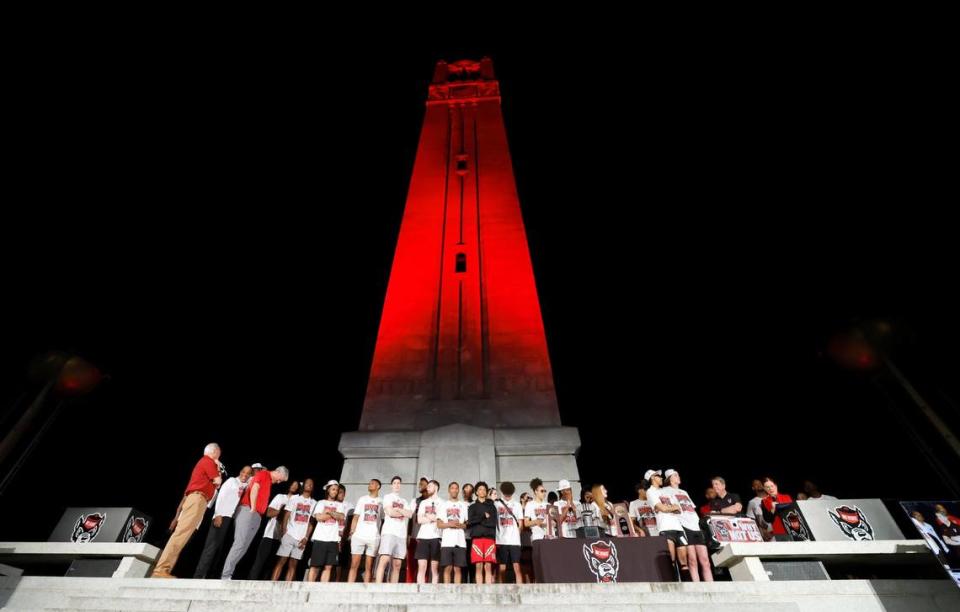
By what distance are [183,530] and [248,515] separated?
75 centimetres

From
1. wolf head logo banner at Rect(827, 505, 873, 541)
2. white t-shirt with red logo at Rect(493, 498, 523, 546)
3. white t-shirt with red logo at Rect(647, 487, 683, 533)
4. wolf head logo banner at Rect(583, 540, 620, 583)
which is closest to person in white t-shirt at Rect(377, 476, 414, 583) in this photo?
white t-shirt with red logo at Rect(493, 498, 523, 546)

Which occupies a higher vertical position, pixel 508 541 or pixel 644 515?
pixel 644 515

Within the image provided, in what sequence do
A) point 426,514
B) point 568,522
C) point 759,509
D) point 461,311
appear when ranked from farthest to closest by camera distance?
1. point 461,311
2. point 759,509
3. point 568,522
4. point 426,514

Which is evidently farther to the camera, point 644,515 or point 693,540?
point 644,515

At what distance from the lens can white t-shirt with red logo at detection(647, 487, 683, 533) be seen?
669 cm

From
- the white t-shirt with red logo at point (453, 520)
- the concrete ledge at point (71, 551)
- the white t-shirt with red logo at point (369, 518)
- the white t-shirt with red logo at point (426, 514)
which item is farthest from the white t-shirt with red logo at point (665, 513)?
the concrete ledge at point (71, 551)

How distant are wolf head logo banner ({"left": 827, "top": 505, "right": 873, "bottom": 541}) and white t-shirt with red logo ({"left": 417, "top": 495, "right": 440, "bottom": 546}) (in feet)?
16.1

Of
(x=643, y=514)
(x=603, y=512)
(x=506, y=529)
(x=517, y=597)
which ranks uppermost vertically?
(x=643, y=514)

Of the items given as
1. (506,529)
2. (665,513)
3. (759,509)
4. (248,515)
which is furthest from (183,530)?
(759,509)

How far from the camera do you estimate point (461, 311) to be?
13.7 metres

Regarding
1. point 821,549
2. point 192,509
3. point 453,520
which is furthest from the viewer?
point 453,520

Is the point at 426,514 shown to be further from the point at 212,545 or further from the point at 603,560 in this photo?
the point at 212,545

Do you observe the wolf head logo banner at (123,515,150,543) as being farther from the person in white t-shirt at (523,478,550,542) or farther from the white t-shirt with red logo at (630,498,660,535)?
the white t-shirt with red logo at (630,498,660,535)

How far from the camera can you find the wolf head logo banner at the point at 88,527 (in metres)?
6.59
